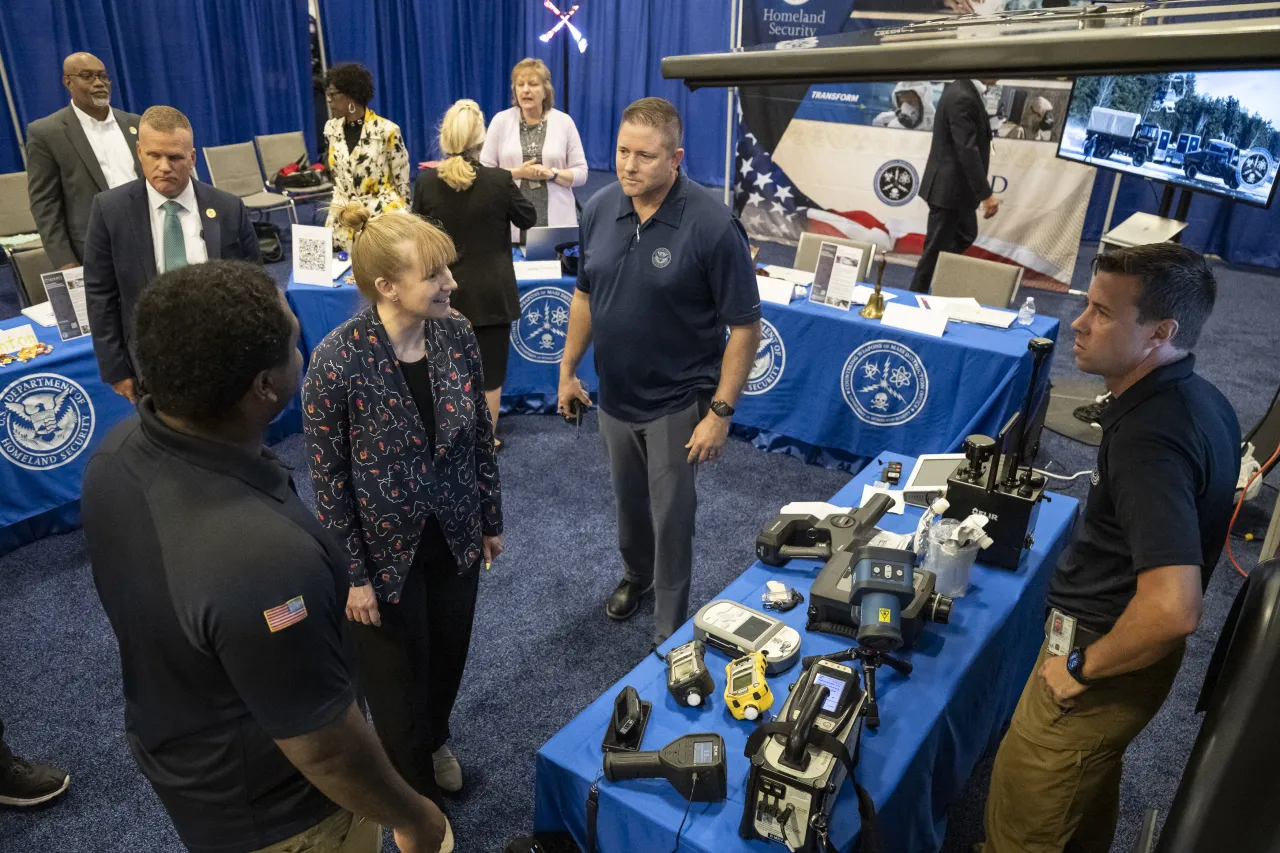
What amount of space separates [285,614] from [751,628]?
41.5 inches

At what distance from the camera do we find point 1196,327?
1.59m

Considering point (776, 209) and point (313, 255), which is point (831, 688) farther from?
point (776, 209)

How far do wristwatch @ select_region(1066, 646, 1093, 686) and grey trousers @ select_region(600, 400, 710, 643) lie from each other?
113 cm

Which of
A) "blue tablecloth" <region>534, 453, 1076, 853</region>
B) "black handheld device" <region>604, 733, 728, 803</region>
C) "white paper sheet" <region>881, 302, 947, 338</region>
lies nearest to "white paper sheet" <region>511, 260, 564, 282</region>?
"white paper sheet" <region>881, 302, 947, 338</region>

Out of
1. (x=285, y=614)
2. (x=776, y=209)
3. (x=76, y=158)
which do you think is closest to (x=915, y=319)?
(x=285, y=614)

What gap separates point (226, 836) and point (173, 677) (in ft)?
0.95

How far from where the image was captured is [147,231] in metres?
2.77

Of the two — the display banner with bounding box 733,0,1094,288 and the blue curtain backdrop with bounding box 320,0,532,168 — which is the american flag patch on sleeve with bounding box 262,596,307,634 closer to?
the display banner with bounding box 733,0,1094,288

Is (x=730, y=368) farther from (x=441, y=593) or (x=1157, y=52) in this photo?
(x=1157, y=52)

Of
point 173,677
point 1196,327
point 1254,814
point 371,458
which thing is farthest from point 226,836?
point 1196,327

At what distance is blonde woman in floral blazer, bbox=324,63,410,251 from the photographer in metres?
3.82

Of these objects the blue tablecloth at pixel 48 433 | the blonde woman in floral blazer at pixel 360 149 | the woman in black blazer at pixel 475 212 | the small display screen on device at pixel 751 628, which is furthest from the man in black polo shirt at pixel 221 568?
the blonde woman in floral blazer at pixel 360 149

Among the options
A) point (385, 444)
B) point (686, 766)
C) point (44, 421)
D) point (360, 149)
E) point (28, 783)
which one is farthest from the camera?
point (360, 149)

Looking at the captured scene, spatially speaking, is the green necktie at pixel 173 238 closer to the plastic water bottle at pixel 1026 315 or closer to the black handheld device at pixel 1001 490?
the black handheld device at pixel 1001 490
